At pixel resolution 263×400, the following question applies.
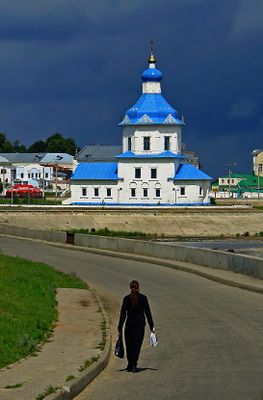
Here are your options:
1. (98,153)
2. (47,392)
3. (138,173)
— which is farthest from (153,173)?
(47,392)

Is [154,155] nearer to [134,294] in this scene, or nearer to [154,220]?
[154,220]

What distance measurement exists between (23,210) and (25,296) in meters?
75.3

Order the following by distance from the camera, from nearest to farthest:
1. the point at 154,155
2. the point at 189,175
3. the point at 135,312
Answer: the point at 135,312 → the point at 189,175 → the point at 154,155

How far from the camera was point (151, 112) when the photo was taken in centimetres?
Result: 11769

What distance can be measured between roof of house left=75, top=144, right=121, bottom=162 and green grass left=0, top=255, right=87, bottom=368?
12338 centimetres

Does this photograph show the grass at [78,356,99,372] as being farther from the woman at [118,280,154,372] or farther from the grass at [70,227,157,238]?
the grass at [70,227,157,238]

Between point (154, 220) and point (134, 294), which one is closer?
point (134, 294)

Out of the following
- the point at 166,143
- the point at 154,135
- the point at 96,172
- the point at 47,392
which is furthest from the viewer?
the point at 96,172

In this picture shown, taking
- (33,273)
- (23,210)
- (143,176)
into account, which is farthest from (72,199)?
(33,273)

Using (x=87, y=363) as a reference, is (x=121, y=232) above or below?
above

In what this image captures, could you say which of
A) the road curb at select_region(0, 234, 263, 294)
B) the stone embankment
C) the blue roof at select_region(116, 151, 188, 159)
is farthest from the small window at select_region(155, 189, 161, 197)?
the road curb at select_region(0, 234, 263, 294)

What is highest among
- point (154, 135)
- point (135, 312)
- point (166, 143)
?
point (154, 135)

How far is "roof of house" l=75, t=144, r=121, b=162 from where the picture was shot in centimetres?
15912

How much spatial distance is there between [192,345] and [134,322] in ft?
11.2
